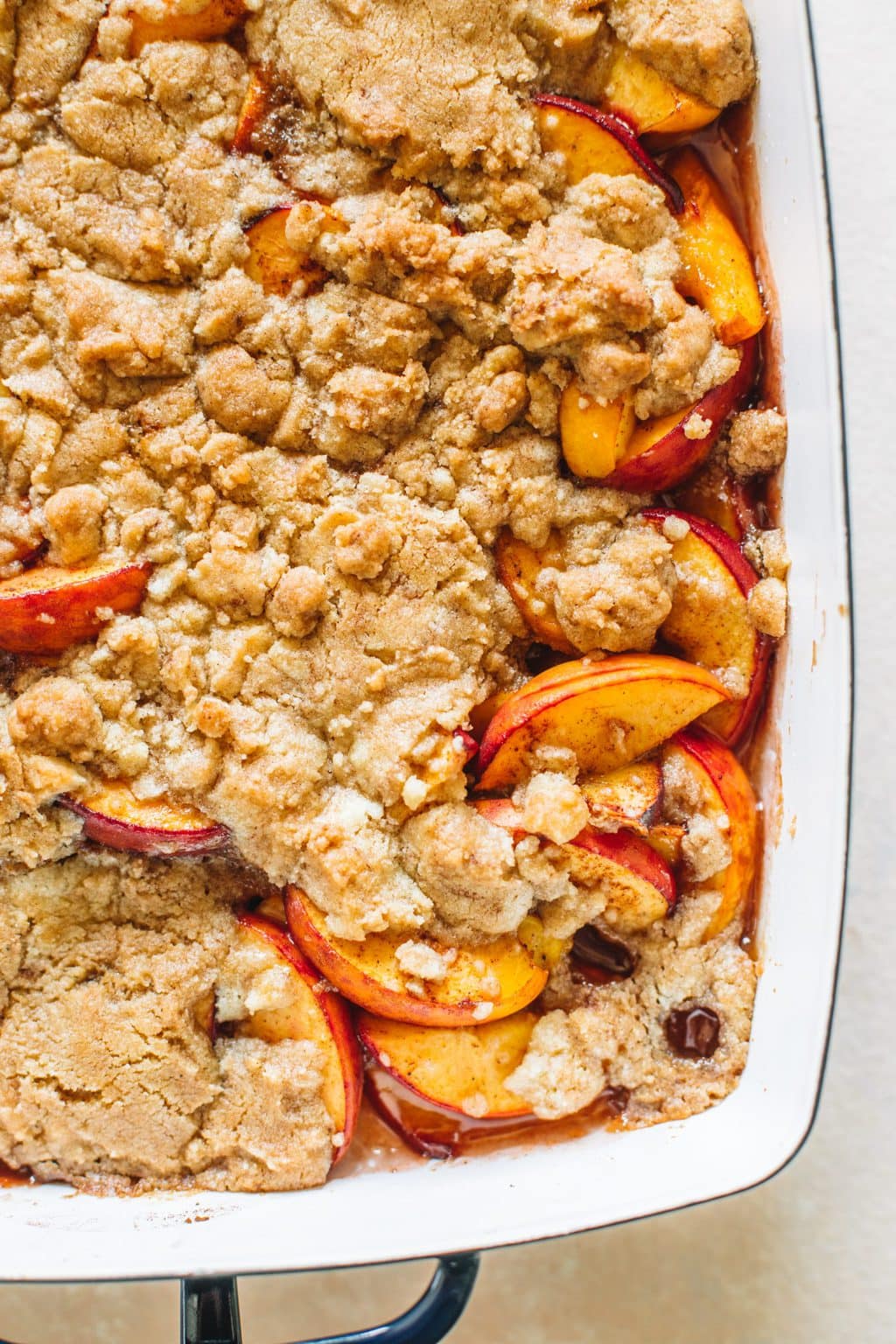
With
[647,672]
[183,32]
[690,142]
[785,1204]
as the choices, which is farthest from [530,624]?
[785,1204]

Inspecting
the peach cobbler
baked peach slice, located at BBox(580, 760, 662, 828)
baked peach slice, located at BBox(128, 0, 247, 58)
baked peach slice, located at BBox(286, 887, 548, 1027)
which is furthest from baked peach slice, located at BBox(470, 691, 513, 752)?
baked peach slice, located at BBox(128, 0, 247, 58)

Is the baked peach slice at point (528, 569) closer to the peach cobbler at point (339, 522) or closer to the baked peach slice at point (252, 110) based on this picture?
the peach cobbler at point (339, 522)

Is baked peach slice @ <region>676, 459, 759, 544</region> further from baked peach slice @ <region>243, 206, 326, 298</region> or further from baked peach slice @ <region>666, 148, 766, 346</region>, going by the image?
baked peach slice @ <region>243, 206, 326, 298</region>

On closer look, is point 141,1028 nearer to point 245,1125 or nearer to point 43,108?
point 245,1125

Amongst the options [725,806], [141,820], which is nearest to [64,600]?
[141,820]

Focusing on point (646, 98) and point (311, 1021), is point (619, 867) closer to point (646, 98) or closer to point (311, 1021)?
point (311, 1021)

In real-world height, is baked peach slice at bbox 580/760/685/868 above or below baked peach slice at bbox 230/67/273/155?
below
